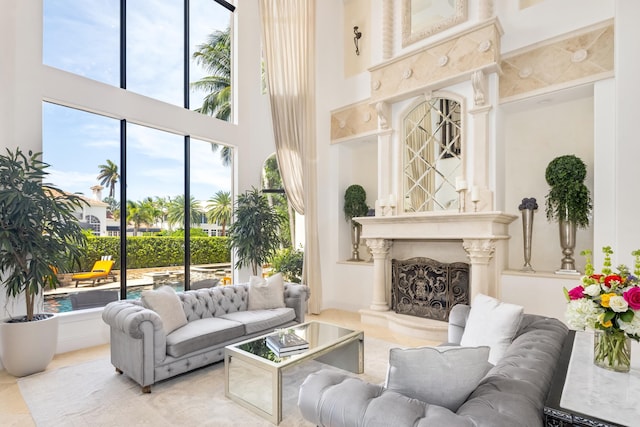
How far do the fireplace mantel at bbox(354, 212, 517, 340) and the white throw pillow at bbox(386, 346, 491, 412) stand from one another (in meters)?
3.10

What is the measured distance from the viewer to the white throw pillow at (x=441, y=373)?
151cm

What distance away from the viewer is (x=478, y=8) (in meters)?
4.49

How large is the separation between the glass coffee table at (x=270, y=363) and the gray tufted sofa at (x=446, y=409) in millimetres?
1004

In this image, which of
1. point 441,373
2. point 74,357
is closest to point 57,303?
point 74,357

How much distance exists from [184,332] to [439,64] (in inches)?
179

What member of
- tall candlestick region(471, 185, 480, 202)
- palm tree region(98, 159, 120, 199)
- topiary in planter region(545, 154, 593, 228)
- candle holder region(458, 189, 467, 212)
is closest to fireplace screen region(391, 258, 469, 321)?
candle holder region(458, 189, 467, 212)

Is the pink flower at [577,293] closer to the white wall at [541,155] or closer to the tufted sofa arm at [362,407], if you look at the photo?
the tufted sofa arm at [362,407]

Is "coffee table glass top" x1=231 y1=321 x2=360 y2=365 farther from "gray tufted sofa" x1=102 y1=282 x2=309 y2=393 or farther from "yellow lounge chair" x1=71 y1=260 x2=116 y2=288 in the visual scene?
"yellow lounge chair" x1=71 y1=260 x2=116 y2=288

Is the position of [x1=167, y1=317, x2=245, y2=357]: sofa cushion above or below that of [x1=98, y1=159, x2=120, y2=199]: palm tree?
below

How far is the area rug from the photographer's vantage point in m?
2.59

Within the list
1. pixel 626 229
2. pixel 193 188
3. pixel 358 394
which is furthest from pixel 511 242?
pixel 193 188

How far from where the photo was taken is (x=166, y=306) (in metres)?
3.46

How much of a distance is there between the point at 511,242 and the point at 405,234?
1472mm

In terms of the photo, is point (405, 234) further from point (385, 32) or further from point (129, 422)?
point (129, 422)
